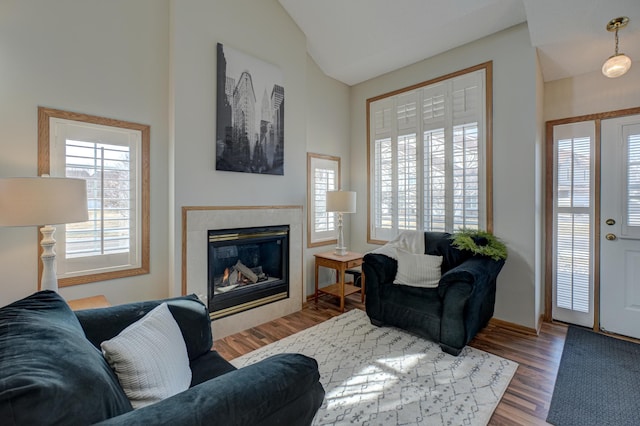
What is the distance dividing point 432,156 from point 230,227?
8.25 feet

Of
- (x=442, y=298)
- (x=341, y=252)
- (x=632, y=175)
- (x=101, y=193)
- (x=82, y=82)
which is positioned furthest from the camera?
(x=341, y=252)

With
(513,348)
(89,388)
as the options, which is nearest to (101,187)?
(89,388)

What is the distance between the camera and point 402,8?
10.1 ft

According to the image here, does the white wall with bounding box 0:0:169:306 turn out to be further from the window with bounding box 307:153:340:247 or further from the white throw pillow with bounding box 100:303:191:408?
the window with bounding box 307:153:340:247

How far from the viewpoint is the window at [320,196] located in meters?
4.07

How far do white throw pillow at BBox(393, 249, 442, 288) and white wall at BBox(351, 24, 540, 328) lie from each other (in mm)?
859

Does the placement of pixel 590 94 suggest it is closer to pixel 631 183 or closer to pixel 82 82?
pixel 631 183

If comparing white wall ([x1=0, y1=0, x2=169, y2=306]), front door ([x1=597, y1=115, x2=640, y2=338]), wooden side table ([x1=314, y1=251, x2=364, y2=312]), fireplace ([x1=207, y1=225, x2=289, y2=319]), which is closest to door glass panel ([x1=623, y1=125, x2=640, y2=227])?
front door ([x1=597, y1=115, x2=640, y2=338])

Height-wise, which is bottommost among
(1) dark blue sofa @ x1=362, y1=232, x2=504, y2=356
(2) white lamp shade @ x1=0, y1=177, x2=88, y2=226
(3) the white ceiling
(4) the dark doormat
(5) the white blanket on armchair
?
(4) the dark doormat

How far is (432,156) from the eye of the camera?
3.69 meters

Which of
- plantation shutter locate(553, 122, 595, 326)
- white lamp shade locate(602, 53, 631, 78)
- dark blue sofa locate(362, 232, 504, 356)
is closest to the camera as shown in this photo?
white lamp shade locate(602, 53, 631, 78)

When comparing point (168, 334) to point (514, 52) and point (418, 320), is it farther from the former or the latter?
point (514, 52)

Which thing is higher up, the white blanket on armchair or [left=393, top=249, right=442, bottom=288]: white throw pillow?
the white blanket on armchair

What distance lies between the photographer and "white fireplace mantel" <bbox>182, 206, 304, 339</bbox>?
9.20 feet
